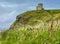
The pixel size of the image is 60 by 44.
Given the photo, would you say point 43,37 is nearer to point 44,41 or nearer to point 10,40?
point 44,41

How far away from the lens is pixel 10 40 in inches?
395

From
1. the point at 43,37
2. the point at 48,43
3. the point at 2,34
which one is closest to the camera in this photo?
the point at 48,43

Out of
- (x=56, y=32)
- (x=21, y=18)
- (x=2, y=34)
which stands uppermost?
(x=56, y=32)

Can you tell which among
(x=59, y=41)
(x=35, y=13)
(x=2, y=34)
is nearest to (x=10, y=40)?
(x=59, y=41)

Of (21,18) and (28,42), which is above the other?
(28,42)

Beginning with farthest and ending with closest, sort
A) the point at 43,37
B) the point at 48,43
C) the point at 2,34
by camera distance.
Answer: the point at 2,34 < the point at 43,37 < the point at 48,43

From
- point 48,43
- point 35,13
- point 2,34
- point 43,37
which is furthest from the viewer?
point 35,13

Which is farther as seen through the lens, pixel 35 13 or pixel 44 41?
pixel 35 13

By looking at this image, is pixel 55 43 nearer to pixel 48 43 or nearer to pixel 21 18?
pixel 48 43

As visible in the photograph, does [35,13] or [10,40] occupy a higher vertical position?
[10,40]

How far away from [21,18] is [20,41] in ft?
388

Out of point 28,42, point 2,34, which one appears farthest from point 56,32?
point 2,34

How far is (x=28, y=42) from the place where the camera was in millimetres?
9453

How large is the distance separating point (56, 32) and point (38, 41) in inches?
42.4
